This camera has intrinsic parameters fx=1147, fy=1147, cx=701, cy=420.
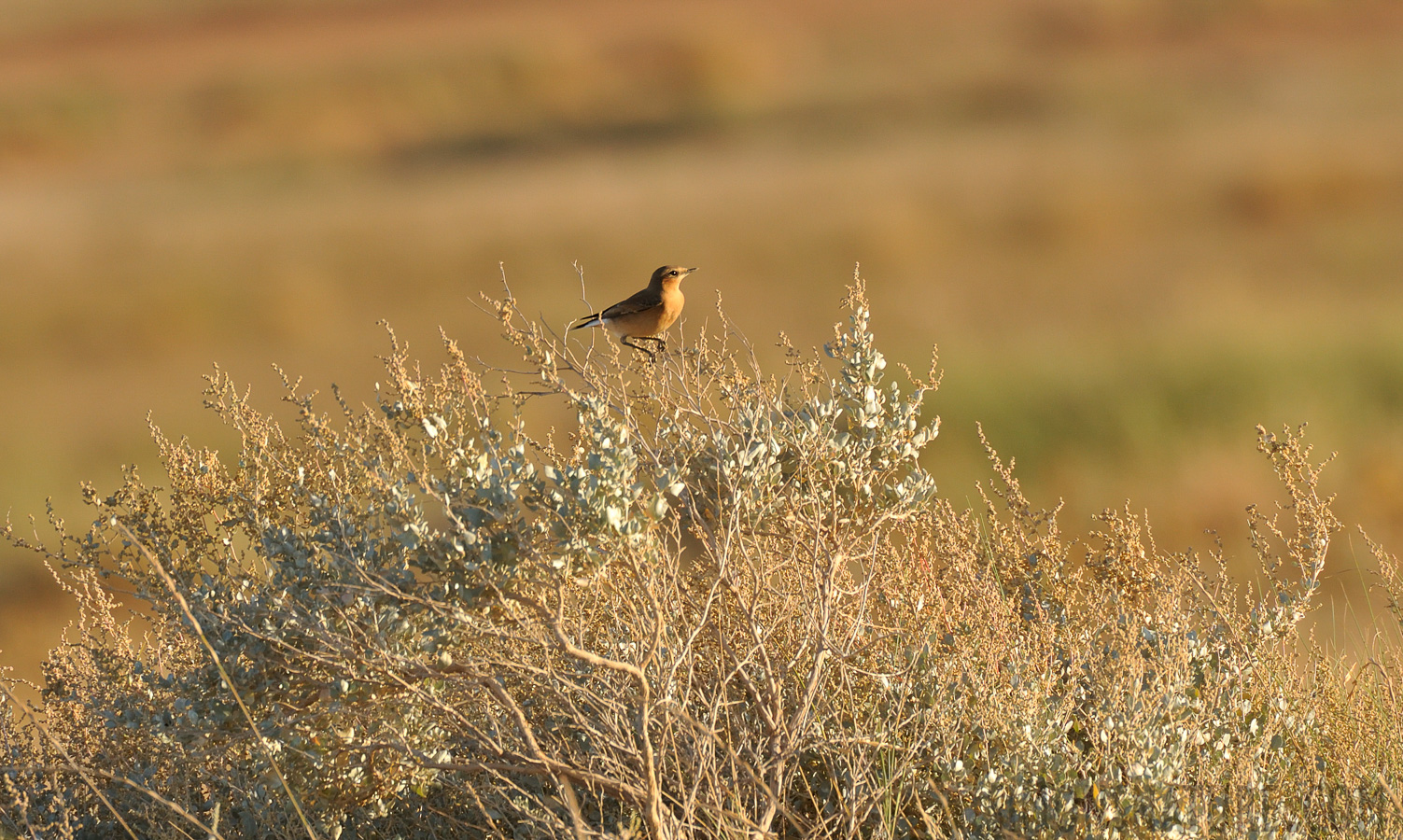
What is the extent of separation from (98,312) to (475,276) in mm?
4397

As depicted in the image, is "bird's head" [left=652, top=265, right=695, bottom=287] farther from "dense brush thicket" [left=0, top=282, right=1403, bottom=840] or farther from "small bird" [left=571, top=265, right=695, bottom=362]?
"dense brush thicket" [left=0, top=282, right=1403, bottom=840]

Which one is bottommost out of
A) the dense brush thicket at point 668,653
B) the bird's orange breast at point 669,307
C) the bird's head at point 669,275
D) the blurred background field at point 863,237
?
the dense brush thicket at point 668,653

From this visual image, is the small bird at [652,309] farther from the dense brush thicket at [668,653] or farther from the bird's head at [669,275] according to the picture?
the dense brush thicket at [668,653]

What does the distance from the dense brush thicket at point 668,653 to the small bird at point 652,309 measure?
115 centimetres

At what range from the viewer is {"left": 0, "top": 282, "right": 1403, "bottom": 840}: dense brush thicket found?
1.98 m

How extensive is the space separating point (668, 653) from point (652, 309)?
1.77 meters

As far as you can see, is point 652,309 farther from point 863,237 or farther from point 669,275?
point 863,237

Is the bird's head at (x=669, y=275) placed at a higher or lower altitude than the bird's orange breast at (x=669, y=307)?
higher

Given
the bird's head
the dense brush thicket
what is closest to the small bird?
the bird's head

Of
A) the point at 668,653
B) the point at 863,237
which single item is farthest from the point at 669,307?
the point at 863,237

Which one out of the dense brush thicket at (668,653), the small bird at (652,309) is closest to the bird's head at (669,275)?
the small bird at (652,309)

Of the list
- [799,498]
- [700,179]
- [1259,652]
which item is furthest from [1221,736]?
[700,179]

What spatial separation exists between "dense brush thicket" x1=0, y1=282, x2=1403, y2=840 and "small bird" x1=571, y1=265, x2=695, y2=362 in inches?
45.2

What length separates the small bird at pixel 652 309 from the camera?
12.2 feet
